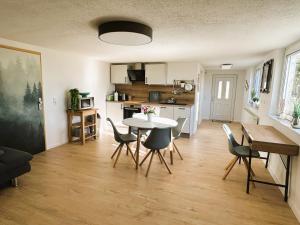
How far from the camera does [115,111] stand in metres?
6.00

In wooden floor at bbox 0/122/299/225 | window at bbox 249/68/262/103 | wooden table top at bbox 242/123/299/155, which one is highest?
window at bbox 249/68/262/103

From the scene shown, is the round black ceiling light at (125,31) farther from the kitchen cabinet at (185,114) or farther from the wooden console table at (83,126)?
the kitchen cabinet at (185,114)

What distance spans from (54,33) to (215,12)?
213 cm

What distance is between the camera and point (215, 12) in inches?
70.3

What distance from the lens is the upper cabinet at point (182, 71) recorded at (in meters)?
5.26

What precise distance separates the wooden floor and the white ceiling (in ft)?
6.94

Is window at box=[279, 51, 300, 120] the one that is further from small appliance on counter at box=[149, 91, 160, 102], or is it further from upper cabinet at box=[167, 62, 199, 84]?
small appliance on counter at box=[149, 91, 160, 102]

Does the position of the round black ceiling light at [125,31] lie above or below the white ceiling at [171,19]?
below

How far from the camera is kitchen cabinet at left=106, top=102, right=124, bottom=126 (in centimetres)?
593

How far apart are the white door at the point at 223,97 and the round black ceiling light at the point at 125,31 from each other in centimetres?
610

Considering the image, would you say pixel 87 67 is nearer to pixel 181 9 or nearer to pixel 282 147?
pixel 181 9

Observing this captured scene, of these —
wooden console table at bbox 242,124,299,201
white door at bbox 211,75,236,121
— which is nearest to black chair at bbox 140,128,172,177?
wooden console table at bbox 242,124,299,201

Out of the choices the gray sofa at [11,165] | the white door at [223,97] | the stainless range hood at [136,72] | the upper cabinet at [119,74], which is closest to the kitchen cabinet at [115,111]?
the upper cabinet at [119,74]

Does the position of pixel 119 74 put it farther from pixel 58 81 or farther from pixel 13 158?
pixel 13 158
